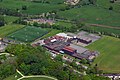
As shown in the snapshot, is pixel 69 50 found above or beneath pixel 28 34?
beneath

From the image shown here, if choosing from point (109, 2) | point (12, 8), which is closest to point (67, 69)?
point (12, 8)

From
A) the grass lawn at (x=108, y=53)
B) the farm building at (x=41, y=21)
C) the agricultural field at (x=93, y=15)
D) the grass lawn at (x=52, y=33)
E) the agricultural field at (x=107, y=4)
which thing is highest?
the agricultural field at (x=107, y=4)

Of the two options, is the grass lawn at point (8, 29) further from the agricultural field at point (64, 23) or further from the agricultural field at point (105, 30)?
the agricultural field at point (105, 30)

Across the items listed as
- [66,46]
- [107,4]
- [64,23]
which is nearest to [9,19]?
[64,23]

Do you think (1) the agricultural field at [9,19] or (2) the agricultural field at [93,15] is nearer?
(1) the agricultural field at [9,19]

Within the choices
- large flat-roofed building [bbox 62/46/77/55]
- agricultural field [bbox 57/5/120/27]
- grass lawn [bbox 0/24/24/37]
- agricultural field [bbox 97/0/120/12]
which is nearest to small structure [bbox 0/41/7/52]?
grass lawn [bbox 0/24/24/37]

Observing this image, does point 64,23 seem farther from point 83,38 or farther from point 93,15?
point 83,38

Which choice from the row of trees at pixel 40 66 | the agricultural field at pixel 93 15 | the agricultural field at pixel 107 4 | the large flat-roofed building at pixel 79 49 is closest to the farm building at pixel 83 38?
the large flat-roofed building at pixel 79 49

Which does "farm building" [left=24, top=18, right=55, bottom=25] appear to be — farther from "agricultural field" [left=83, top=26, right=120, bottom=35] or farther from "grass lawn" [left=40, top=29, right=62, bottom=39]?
"agricultural field" [left=83, top=26, right=120, bottom=35]
